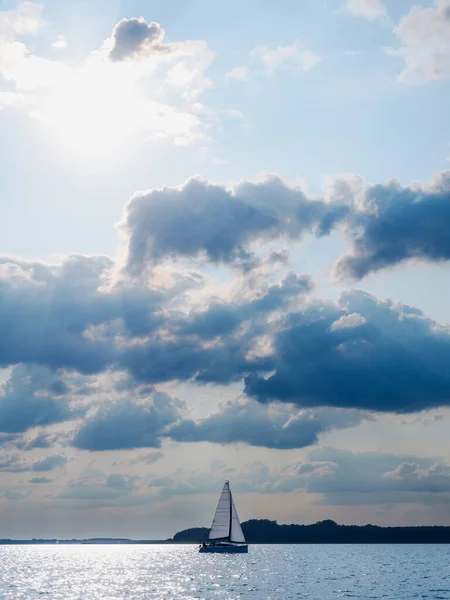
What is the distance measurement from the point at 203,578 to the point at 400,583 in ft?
140

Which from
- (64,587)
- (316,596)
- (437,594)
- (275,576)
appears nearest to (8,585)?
(64,587)

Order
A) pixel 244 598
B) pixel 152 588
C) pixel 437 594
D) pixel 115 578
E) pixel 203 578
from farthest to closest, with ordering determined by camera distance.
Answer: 1. pixel 115 578
2. pixel 203 578
3. pixel 152 588
4. pixel 437 594
5. pixel 244 598

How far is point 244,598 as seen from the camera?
403 ft

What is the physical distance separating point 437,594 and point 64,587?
7251 cm

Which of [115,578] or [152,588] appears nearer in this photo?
[152,588]

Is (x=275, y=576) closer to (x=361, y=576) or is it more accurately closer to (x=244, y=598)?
(x=361, y=576)

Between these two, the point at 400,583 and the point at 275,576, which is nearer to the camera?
the point at 400,583

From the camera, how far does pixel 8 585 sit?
552 feet

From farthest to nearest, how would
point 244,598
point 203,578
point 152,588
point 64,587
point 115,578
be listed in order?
point 115,578, point 203,578, point 64,587, point 152,588, point 244,598

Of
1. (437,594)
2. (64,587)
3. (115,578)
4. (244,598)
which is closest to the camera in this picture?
(244,598)

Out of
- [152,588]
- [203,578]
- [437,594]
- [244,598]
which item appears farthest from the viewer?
[203,578]

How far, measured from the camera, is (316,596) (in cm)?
12875

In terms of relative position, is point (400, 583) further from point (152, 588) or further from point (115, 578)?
point (115, 578)

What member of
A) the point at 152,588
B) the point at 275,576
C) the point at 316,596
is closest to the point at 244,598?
the point at 316,596
